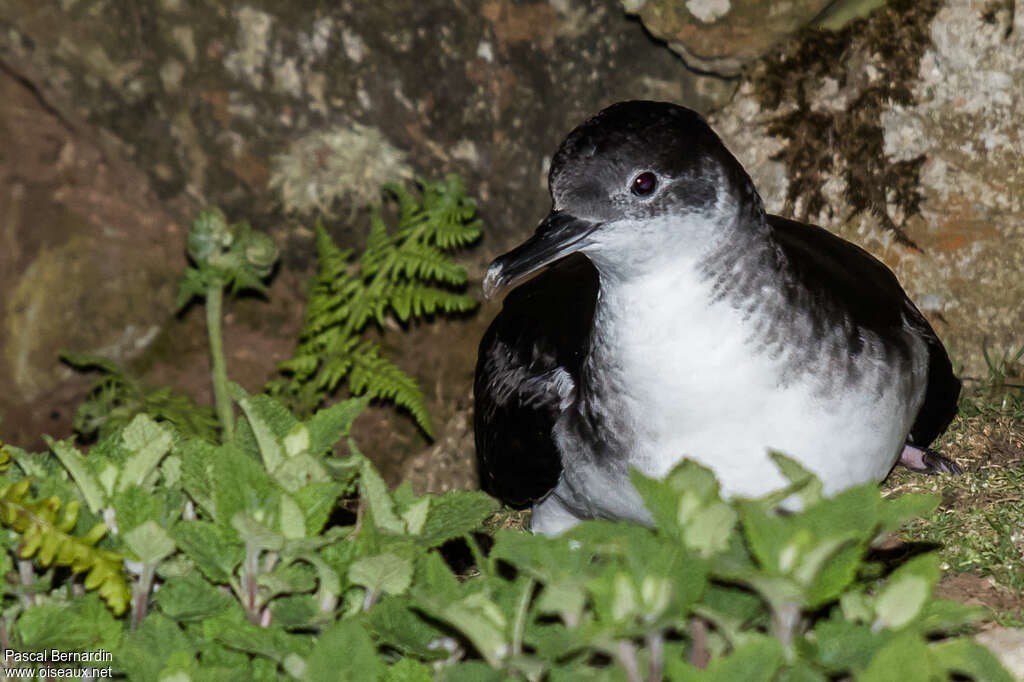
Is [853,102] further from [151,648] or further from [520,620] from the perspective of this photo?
[151,648]

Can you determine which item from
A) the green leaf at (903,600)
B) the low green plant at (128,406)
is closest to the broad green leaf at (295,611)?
the green leaf at (903,600)

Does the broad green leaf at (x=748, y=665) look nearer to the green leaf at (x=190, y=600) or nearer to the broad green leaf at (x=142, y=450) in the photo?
the green leaf at (x=190, y=600)

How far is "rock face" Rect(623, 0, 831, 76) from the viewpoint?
5375mm

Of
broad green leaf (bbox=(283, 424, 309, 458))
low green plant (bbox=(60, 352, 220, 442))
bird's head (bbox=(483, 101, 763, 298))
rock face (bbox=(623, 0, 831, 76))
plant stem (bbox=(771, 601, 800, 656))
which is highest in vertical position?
rock face (bbox=(623, 0, 831, 76))

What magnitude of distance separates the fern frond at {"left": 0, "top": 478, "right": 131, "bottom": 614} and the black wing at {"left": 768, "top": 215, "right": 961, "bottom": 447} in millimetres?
2136

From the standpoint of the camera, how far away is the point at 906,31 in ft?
17.0

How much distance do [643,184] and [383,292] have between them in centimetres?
287

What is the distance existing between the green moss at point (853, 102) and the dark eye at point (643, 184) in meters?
2.19

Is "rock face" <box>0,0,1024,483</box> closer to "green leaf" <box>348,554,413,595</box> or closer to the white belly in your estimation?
the white belly

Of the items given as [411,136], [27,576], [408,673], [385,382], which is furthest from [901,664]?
[411,136]

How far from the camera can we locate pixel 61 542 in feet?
7.69

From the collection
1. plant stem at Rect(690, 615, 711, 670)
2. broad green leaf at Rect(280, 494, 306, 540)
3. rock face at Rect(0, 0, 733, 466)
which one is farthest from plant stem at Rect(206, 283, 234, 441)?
plant stem at Rect(690, 615, 711, 670)

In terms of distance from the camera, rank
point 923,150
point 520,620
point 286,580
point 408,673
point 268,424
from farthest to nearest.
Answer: point 923,150
point 268,424
point 286,580
point 408,673
point 520,620

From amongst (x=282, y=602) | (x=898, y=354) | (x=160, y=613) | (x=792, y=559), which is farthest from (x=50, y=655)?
(x=898, y=354)
